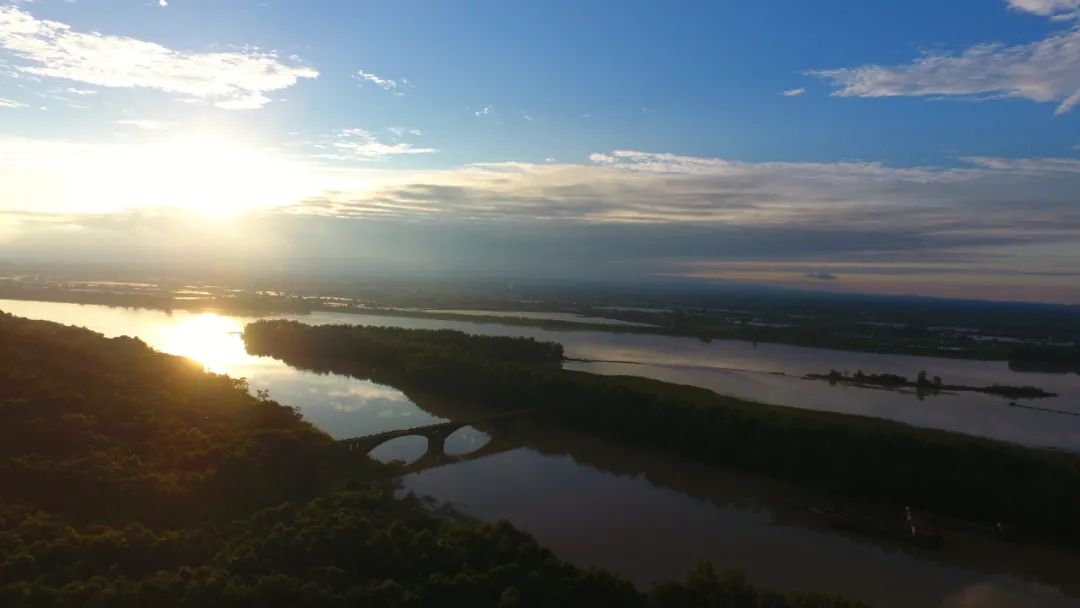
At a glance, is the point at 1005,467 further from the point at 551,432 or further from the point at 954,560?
the point at 551,432

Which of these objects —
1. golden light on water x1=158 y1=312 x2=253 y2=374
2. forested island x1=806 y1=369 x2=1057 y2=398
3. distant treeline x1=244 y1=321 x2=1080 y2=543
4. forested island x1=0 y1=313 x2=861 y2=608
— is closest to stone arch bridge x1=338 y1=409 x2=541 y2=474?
forested island x1=0 y1=313 x2=861 y2=608

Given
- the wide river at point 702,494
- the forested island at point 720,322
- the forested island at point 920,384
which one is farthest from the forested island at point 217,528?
the forested island at point 720,322

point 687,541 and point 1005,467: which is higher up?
point 1005,467

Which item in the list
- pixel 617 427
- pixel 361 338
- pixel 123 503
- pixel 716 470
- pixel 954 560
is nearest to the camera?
pixel 123 503

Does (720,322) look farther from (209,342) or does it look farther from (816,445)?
(816,445)

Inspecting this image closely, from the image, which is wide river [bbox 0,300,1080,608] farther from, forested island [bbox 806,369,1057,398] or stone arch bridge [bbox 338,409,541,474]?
forested island [bbox 806,369,1057,398]

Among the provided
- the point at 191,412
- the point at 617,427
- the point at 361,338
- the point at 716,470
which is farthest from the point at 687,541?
the point at 361,338
